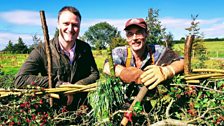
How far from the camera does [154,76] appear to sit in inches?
104

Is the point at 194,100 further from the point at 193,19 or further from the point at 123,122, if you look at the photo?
the point at 193,19

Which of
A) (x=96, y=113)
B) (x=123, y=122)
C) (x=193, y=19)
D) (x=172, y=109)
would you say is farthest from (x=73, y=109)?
(x=193, y=19)

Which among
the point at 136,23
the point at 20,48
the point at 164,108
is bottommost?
the point at 164,108

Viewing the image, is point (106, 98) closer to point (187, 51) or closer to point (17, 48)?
point (187, 51)

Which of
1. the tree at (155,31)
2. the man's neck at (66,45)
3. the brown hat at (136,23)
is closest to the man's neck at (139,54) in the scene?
the brown hat at (136,23)

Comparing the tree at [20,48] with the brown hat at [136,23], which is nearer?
the brown hat at [136,23]

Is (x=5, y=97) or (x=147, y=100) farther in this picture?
(x=5, y=97)

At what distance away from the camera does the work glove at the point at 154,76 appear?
8.67ft

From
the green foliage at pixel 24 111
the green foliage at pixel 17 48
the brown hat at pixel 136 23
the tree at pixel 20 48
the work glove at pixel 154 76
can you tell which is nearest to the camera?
the work glove at pixel 154 76

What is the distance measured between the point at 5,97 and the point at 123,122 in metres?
1.22

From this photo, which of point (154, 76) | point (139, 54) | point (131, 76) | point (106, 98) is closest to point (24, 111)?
point (106, 98)

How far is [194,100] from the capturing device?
2.76 m

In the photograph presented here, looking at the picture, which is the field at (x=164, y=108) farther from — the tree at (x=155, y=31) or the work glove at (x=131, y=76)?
the tree at (x=155, y=31)

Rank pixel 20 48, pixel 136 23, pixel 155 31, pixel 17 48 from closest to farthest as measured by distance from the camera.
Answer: pixel 136 23 < pixel 155 31 < pixel 20 48 < pixel 17 48
